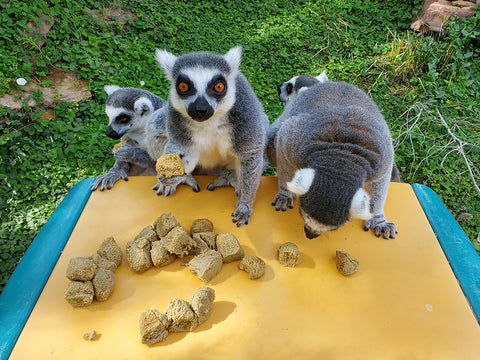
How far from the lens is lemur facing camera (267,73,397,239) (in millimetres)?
1957

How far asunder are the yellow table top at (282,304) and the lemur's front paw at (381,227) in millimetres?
46

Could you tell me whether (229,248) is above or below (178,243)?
below

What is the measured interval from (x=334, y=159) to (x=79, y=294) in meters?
1.85

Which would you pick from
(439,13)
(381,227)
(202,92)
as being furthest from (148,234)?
(439,13)

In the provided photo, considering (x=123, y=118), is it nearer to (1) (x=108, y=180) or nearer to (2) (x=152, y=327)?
(1) (x=108, y=180)

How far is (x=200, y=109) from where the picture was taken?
2.18 meters

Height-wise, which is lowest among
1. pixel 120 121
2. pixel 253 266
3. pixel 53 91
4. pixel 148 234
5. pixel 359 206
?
pixel 253 266

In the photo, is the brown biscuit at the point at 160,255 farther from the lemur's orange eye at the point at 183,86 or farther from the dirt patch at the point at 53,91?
the dirt patch at the point at 53,91

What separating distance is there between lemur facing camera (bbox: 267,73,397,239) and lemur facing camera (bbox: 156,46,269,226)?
0.32m

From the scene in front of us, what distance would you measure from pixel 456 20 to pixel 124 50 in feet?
21.0

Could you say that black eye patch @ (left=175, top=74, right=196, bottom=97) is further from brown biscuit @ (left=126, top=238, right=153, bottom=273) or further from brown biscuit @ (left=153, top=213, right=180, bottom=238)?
brown biscuit @ (left=126, top=238, right=153, bottom=273)

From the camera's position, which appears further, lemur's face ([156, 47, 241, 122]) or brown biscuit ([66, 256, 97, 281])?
lemur's face ([156, 47, 241, 122])

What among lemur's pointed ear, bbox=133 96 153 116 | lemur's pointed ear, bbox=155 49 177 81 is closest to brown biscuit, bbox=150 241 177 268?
lemur's pointed ear, bbox=155 49 177 81

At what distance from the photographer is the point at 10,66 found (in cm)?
438
